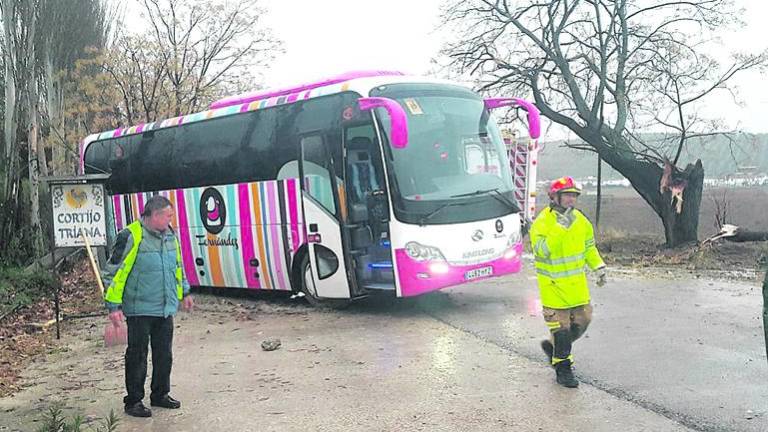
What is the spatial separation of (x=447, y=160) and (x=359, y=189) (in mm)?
1255

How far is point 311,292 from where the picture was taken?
1108 cm

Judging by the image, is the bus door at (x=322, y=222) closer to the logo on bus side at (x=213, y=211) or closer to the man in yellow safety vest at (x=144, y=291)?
the logo on bus side at (x=213, y=211)

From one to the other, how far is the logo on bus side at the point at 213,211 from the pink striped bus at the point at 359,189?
0.03 meters

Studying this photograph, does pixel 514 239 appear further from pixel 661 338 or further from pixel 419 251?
pixel 661 338

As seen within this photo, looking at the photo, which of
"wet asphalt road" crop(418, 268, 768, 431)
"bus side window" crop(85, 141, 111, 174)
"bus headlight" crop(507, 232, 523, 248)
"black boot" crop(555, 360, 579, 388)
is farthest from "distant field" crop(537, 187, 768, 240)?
"black boot" crop(555, 360, 579, 388)

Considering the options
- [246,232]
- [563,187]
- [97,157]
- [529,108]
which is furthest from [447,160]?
[97,157]

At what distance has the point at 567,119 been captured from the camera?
21250 millimetres

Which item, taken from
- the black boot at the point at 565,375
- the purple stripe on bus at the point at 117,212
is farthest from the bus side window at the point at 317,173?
the purple stripe on bus at the point at 117,212

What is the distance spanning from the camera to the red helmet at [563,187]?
6.52 meters

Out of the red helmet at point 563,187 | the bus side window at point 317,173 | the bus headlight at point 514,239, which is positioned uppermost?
the bus side window at point 317,173

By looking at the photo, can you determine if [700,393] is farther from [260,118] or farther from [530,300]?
[260,118]

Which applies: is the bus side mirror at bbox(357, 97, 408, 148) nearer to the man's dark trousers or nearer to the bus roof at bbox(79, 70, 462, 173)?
the bus roof at bbox(79, 70, 462, 173)

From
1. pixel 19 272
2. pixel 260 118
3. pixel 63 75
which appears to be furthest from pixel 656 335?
pixel 63 75

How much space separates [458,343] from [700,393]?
9.34ft
